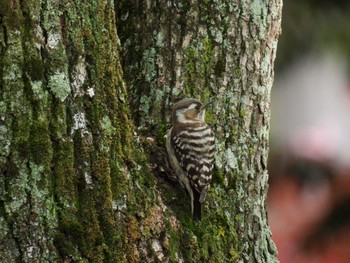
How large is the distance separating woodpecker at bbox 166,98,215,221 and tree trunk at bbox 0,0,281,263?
7 cm

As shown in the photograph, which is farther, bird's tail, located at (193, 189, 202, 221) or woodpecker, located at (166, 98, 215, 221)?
woodpecker, located at (166, 98, 215, 221)

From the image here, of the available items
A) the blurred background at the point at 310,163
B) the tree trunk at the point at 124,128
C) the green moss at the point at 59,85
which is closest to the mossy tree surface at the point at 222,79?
the tree trunk at the point at 124,128

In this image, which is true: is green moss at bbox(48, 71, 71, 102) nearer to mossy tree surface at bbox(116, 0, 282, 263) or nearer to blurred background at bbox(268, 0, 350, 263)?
mossy tree surface at bbox(116, 0, 282, 263)

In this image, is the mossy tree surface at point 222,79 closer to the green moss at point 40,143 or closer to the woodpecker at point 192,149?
the woodpecker at point 192,149

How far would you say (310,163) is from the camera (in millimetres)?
10039

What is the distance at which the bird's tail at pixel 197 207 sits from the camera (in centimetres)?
506

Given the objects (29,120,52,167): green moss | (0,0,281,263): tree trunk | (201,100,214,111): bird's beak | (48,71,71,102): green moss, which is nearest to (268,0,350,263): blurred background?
(0,0,281,263): tree trunk

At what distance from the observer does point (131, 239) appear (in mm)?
4531

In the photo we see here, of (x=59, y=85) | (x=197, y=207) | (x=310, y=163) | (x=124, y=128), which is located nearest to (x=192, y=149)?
(x=197, y=207)

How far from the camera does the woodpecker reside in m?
5.30

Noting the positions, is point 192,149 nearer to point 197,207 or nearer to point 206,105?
point 206,105

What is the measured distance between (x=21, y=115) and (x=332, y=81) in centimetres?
735

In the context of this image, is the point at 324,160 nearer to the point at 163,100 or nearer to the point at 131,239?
the point at 163,100

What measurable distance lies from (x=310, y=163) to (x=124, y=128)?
5.64 metres
